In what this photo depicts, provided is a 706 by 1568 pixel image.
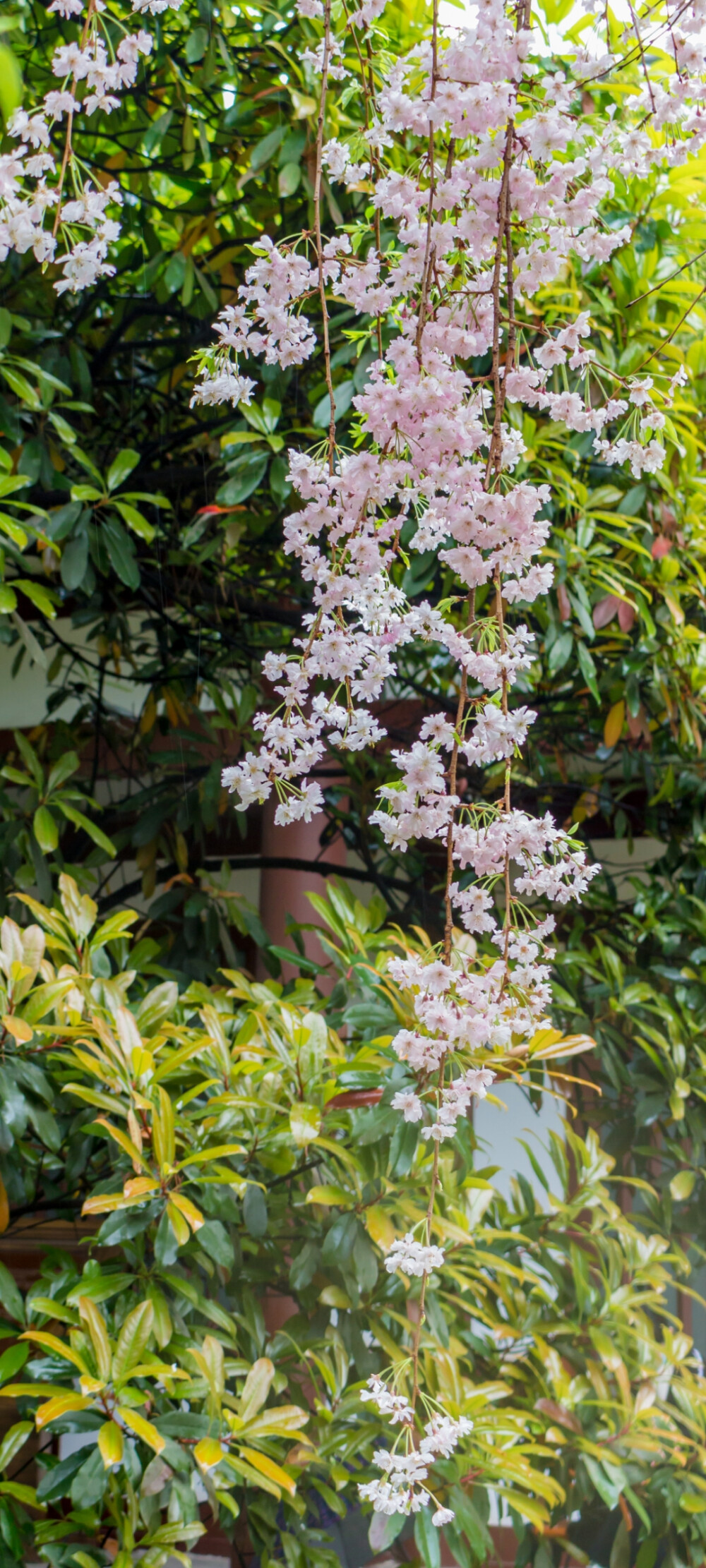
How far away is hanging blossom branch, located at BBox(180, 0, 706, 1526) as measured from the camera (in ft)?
1.95

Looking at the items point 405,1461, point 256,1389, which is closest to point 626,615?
point 256,1389

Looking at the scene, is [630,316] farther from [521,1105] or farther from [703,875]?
[521,1105]

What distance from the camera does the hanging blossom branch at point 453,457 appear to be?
59cm

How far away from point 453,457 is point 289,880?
158cm

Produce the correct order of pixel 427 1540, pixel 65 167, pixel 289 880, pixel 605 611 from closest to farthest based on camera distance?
1. pixel 65 167
2. pixel 427 1540
3. pixel 605 611
4. pixel 289 880

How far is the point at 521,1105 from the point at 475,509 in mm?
1817

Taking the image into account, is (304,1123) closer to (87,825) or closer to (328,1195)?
(328,1195)

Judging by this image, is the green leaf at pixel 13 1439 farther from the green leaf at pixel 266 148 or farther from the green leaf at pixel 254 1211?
the green leaf at pixel 266 148

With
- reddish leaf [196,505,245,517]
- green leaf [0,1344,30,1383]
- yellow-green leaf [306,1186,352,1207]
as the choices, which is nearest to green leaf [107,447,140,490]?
reddish leaf [196,505,245,517]

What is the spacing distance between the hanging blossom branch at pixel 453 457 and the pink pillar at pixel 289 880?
1377mm

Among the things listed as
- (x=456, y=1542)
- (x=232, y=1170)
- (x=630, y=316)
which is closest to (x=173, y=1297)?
(x=232, y=1170)

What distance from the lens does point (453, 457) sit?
2.05 feet

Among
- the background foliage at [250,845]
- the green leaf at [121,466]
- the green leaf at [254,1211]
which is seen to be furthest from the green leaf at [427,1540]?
the green leaf at [121,466]

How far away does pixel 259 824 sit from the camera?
225 centimetres
